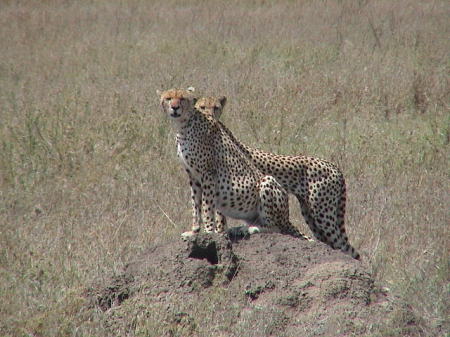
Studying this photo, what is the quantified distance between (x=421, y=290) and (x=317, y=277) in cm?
61

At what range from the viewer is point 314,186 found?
555 cm

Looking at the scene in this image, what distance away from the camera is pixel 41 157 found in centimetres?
788

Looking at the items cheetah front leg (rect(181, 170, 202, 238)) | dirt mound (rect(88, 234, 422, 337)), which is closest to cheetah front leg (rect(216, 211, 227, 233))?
cheetah front leg (rect(181, 170, 202, 238))

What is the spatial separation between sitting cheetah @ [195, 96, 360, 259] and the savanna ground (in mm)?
391

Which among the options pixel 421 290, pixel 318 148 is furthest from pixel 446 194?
pixel 421 290

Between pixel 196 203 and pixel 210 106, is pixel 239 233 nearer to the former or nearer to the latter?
pixel 196 203

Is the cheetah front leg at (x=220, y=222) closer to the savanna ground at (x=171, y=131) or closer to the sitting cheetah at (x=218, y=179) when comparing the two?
the sitting cheetah at (x=218, y=179)

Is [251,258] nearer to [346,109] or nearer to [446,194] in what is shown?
[446,194]

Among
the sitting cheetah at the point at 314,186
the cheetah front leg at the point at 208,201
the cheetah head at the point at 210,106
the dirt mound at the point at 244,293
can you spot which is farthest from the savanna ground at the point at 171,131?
the cheetah head at the point at 210,106

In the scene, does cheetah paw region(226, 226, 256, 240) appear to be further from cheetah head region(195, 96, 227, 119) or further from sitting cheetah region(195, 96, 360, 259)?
cheetah head region(195, 96, 227, 119)

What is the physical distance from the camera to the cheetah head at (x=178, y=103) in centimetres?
529

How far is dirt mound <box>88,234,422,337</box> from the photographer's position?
4.46m

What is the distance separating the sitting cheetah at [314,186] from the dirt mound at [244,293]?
19.6 inches

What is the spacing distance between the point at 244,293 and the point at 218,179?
98 cm
